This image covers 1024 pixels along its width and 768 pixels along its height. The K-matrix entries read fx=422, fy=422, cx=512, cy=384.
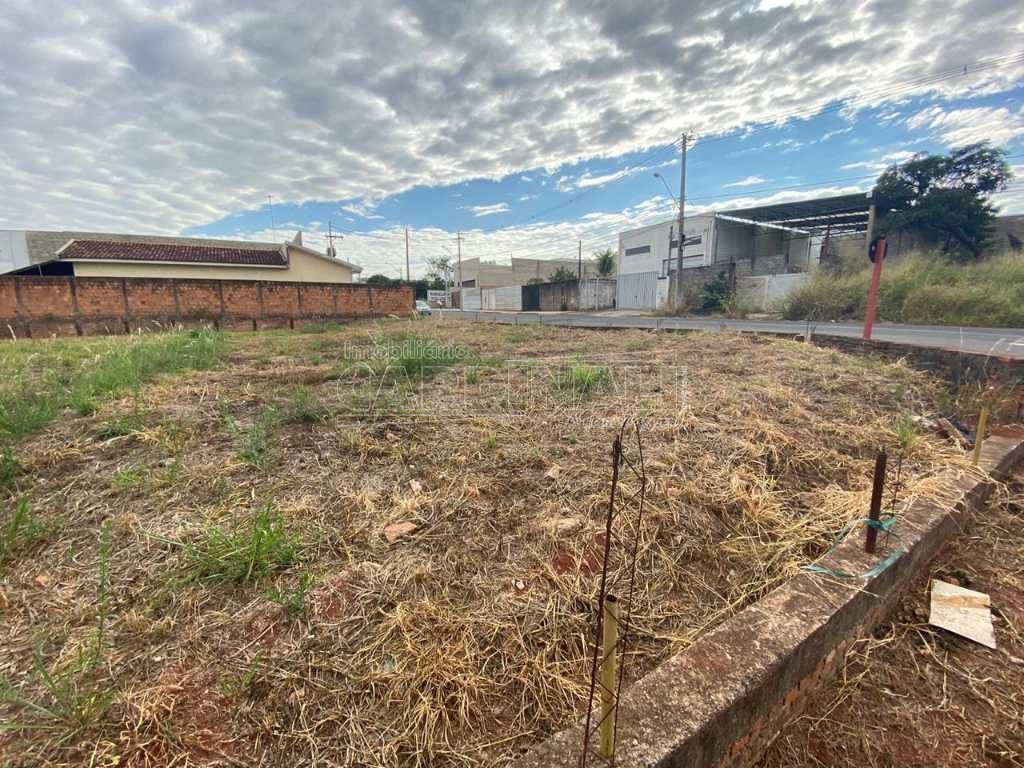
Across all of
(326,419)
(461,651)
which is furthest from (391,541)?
(326,419)

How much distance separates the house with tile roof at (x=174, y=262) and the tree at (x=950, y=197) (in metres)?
29.7

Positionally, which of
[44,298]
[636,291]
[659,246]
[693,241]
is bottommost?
[44,298]

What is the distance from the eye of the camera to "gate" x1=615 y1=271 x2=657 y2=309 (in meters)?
25.5

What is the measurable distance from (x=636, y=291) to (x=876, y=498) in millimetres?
26804

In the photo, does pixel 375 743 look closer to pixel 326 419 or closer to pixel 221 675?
pixel 221 675

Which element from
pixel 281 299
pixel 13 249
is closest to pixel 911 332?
pixel 281 299

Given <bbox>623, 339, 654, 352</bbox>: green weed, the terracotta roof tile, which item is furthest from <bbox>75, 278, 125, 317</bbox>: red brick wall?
<bbox>623, 339, 654, 352</bbox>: green weed

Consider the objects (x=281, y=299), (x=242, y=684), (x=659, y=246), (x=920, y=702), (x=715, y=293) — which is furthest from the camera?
(x=659, y=246)

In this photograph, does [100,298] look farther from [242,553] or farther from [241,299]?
[242,553]

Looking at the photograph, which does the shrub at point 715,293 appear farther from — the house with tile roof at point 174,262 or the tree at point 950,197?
the house with tile roof at point 174,262

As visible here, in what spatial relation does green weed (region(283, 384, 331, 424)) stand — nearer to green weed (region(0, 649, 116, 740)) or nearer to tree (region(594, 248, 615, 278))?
green weed (region(0, 649, 116, 740))

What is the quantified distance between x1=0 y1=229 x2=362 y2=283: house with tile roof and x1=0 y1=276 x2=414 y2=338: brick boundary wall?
402 centimetres

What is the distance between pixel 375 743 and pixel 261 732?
0.29 meters

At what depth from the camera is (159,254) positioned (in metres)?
21.7
